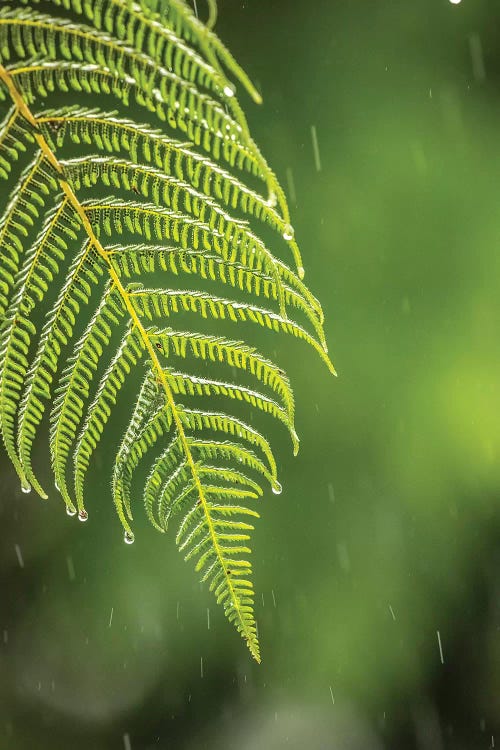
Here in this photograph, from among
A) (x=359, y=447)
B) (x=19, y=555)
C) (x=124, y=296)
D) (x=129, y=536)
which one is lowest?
(x=19, y=555)

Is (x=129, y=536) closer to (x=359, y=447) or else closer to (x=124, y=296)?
(x=124, y=296)

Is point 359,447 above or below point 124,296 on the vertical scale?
below

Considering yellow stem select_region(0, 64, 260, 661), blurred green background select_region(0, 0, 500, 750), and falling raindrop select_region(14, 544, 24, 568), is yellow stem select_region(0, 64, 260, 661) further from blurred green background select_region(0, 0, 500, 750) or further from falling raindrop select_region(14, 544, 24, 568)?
falling raindrop select_region(14, 544, 24, 568)

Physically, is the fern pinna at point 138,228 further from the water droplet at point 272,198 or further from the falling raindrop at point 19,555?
the falling raindrop at point 19,555

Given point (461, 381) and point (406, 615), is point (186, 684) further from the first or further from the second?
point (461, 381)

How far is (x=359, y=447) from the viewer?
284cm

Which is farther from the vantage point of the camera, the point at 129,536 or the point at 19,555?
the point at 19,555

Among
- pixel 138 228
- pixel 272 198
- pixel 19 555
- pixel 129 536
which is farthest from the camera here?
pixel 19 555

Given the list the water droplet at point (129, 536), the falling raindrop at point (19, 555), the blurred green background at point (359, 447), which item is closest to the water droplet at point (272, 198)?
the water droplet at point (129, 536)

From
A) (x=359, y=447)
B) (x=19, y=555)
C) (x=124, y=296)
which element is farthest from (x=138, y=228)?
(x=19, y=555)

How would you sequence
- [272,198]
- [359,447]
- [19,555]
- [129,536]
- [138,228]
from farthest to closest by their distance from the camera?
[19,555]
[359,447]
[129,536]
[138,228]
[272,198]

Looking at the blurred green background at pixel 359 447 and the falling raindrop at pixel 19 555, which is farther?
the falling raindrop at pixel 19 555

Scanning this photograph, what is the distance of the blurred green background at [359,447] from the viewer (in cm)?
266

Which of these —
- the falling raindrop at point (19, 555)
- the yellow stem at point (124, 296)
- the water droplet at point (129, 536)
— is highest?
the yellow stem at point (124, 296)
